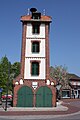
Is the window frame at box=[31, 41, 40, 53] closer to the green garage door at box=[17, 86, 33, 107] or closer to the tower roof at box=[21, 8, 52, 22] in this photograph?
the tower roof at box=[21, 8, 52, 22]

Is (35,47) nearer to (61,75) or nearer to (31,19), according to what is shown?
(31,19)

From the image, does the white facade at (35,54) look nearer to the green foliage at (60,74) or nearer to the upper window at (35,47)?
the upper window at (35,47)

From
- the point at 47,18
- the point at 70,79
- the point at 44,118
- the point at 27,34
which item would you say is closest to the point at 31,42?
the point at 27,34

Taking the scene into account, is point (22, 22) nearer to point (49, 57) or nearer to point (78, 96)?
point (49, 57)

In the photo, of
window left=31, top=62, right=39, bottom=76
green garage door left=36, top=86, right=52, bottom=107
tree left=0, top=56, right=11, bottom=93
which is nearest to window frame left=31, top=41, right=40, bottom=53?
window left=31, top=62, right=39, bottom=76

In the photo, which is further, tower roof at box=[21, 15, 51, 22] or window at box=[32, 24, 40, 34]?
window at box=[32, 24, 40, 34]

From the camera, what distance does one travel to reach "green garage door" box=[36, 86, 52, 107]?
3644cm

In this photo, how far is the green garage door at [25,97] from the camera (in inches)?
1430

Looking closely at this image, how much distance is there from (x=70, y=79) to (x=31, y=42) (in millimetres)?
40722

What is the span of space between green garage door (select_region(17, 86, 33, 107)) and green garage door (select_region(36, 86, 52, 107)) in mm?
993

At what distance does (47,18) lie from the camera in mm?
38938

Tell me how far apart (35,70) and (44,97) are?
4.06 meters

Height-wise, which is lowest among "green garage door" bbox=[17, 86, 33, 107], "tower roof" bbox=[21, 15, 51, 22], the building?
"green garage door" bbox=[17, 86, 33, 107]

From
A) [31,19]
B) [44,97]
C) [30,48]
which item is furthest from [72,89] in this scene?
[31,19]
